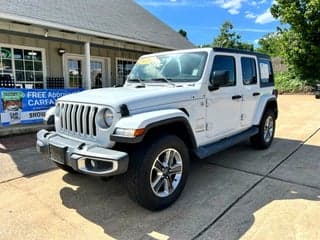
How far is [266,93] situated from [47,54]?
329 inches

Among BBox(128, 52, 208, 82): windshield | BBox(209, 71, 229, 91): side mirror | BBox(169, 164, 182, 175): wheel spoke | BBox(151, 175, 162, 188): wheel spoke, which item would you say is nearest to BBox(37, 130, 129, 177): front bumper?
BBox(151, 175, 162, 188): wheel spoke

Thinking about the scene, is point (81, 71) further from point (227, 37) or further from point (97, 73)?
point (227, 37)

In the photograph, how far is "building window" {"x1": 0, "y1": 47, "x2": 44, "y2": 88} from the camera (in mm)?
9773

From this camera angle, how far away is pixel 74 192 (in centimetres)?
400

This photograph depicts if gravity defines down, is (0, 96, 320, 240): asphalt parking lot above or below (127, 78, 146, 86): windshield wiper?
below

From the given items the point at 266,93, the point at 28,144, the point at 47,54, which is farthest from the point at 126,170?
the point at 47,54

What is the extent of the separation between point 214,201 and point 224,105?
1606 millimetres

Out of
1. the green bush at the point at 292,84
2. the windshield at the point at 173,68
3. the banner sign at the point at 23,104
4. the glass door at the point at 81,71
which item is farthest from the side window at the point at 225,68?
the green bush at the point at 292,84

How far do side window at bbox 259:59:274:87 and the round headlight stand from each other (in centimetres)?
378

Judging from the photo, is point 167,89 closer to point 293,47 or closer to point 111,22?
point 111,22

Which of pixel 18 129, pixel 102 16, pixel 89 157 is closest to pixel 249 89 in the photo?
pixel 89 157

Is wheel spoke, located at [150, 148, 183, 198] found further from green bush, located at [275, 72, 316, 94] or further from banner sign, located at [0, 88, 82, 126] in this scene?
green bush, located at [275, 72, 316, 94]

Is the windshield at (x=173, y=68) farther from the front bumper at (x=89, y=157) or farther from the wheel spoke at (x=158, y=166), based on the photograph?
the front bumper at (x=89, y=157)

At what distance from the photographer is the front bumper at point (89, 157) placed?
291 centimetres
